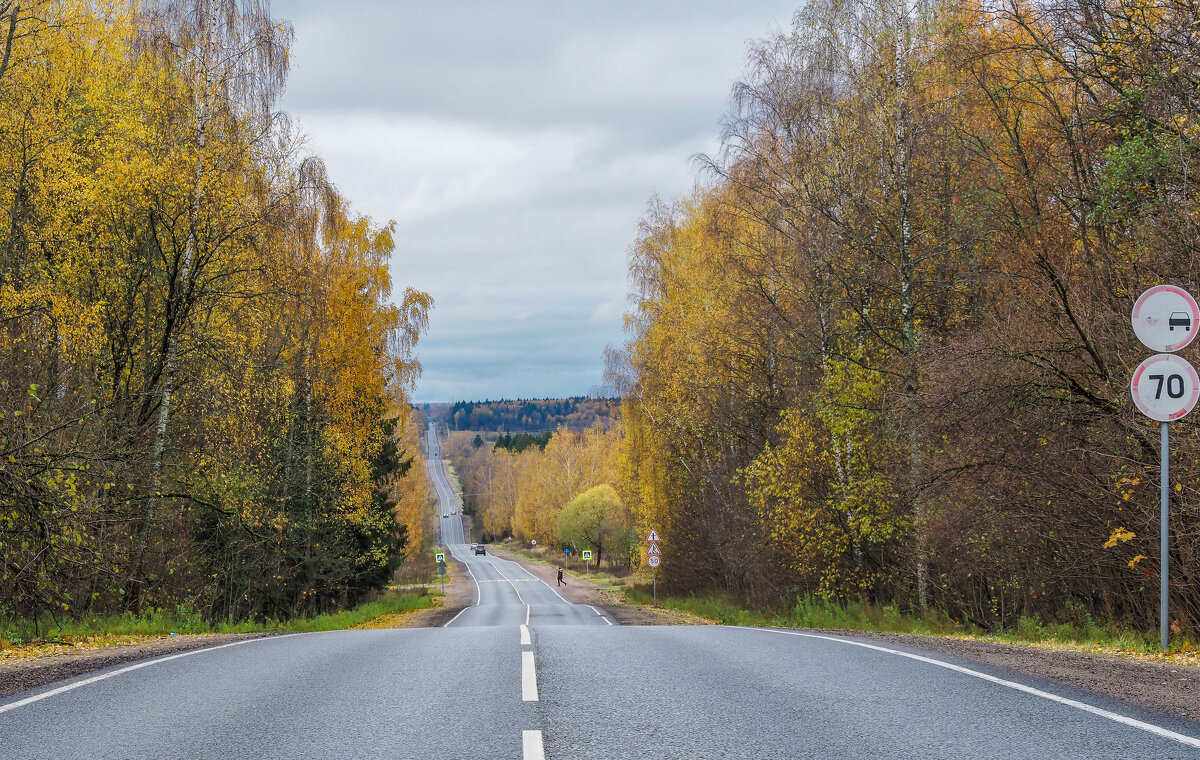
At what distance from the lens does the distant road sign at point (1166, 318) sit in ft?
28.1

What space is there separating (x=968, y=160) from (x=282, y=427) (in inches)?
697

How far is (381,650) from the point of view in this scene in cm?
998

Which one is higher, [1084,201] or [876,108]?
[876,108]

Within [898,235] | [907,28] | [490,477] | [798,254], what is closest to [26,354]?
[798,254]

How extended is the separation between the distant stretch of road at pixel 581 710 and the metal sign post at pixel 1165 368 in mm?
3119

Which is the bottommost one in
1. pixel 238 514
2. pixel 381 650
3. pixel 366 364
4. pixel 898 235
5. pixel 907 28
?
pixel 381 650

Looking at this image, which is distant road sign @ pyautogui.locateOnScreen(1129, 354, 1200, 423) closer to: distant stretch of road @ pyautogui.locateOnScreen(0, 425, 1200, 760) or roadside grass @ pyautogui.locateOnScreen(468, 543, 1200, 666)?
roadside grass @ pyautogui.locateOnScreen(468, 543, 1200, 666)

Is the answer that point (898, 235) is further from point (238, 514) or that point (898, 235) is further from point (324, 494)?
point (324, 494)

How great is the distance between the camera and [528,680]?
23.1ft

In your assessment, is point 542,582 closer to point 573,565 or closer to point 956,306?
point 573,565

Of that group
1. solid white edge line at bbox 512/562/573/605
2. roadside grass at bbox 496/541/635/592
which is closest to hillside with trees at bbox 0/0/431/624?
solid white edge line at bbox 512/562/573/605

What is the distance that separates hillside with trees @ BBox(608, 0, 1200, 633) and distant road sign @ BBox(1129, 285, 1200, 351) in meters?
1.86

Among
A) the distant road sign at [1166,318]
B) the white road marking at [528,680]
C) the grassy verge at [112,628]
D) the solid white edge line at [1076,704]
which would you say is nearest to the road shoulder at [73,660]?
the grassy verge at [112,628]

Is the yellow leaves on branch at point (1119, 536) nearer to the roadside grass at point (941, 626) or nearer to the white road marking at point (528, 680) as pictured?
the roadside grass at point (941, 626)
